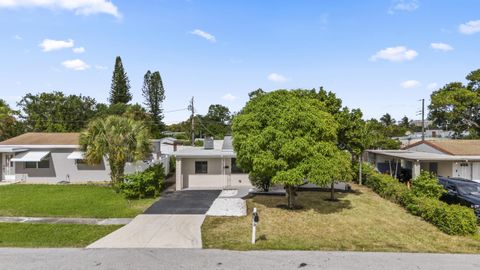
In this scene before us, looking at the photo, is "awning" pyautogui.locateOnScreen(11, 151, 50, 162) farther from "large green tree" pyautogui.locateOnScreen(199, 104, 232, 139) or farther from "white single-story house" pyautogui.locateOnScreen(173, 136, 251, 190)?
"large green tree" pyautogui.locateOnScreen(199, 104, 232, 139)

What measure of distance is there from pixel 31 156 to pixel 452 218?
26.4 metres

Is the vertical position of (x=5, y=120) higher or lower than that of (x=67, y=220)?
higher

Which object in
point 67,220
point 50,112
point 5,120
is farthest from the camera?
point 50,112

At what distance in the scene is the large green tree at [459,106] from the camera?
4059 cm

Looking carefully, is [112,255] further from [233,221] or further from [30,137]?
[30,137]

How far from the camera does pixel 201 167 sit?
22469 millimetres

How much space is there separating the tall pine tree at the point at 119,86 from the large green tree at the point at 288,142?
56767 millimetres

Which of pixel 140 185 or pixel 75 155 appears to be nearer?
pixel 140 185

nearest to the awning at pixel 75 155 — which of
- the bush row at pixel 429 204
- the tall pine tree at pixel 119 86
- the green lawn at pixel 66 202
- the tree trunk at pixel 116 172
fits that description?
the green lawn at pixel 66 202

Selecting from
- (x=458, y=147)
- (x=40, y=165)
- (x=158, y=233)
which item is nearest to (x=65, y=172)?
(x=40, y=165)

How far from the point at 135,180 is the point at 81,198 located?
3.17m

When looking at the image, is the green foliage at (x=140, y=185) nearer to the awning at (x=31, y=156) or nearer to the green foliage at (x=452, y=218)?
Answer: the awning at (x=31, y=156)

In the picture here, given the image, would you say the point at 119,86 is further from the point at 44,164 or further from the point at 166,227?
the point at 166,227

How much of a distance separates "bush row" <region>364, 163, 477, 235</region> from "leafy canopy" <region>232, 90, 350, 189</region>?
3.71 m
